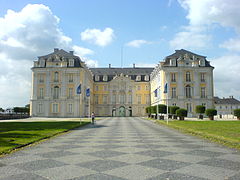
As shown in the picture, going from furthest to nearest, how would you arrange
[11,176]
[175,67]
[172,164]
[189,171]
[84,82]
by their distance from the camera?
[84,82] → [175,67] → [172,164] → [189,171] → [11,176]

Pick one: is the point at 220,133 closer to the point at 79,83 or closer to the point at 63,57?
the point at 79,83

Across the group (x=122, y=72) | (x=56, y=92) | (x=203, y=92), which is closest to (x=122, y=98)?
(x=122, y=72)

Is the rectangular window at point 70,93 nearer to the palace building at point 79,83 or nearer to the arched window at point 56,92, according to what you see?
the palace building at point 79,83

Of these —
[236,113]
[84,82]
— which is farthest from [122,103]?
[236,113]

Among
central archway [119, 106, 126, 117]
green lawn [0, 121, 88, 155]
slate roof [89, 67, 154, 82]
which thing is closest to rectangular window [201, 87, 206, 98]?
slate roof [89, 67, 154, 82]

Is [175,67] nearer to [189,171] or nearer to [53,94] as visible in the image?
[53,94]

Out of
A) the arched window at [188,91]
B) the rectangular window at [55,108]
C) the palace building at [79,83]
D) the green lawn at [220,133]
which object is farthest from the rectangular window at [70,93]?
the green lawn at [220,133]

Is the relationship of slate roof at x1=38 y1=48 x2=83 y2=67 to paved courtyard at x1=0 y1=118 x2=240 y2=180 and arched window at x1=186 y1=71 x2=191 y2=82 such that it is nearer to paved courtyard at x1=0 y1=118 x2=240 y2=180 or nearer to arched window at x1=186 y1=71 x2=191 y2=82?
arched window at x1=186 y1=71 x2=191 y2=82

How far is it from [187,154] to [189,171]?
2428 mm

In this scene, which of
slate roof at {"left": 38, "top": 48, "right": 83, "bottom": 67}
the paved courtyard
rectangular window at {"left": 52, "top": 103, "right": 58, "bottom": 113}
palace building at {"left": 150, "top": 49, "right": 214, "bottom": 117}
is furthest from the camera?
slate roof at {"left": 38, "top": 48, "right": 83, "bottom": 67}

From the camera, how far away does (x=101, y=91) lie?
2923 inches

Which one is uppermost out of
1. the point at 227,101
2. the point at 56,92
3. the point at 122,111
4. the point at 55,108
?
the point at 56,92

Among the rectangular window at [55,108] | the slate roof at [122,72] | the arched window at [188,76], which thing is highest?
the slate roof at [122,72]

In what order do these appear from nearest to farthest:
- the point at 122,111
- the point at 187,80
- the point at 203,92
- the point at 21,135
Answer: the point at 21,135 → the point at 203,92 → the point at 187,80 → the point at 122,111
